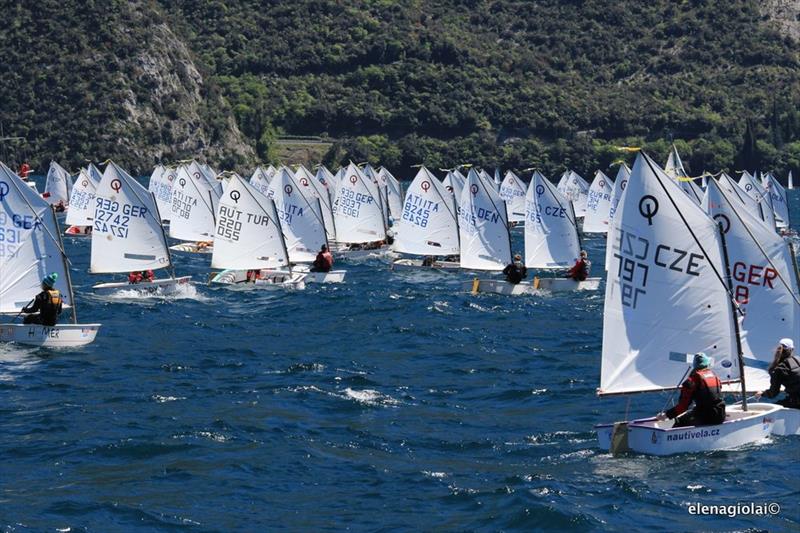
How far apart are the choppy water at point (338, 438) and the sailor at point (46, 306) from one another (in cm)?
94

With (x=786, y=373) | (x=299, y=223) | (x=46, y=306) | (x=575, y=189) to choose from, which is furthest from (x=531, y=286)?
(x=575, y=189)

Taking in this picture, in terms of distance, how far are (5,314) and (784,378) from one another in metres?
24.2

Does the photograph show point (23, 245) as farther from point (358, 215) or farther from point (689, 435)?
point (358, 215)

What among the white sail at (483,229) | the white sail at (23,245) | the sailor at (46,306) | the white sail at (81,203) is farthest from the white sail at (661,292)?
the white sail at (81,203)

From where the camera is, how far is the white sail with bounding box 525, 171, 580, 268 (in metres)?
60.9

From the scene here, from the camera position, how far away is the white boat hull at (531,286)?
56.0 metres

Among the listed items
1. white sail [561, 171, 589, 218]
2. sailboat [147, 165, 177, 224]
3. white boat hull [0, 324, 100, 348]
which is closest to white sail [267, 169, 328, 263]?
sailboat [147, 165, 177, 224]

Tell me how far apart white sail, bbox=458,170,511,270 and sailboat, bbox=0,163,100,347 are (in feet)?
77.0

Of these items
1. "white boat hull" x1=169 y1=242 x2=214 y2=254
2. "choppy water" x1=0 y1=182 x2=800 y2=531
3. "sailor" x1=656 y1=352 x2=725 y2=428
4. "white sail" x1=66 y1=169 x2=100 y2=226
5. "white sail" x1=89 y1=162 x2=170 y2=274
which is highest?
"white sail" x1=66 y1=169 x2=100 y2=226

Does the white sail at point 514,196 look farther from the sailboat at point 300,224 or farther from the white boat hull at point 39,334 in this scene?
the white boat hull at point 39,334

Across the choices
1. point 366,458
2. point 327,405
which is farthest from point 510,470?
point 327,405

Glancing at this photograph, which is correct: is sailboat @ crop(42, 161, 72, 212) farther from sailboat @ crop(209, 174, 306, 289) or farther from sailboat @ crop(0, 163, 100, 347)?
sailboat @ crop(0, 163, 100, 347)

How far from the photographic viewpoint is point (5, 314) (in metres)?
43.4

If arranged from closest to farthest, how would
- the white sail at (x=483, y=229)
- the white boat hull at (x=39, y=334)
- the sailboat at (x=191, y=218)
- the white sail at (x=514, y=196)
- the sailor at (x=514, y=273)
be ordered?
the white boat hull at (x=39, y=334), the sailor at (x=514, y=273), the white sail at (x=483, y=229), the sailboat at (x=191, y=218), the white sail at (x=514, y=196)
